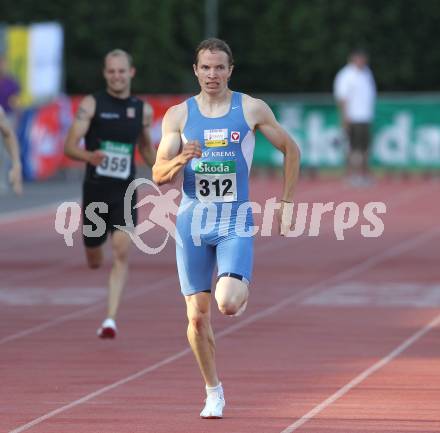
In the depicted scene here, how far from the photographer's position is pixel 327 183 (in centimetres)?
3394

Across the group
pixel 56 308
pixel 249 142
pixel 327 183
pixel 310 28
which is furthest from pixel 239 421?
pixel 310 28

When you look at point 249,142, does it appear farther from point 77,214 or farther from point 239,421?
point 77,214

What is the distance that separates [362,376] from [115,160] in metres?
3.34

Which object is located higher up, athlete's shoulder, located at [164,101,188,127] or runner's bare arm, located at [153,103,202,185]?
athlete's shoulder, located at [164,101,188,127]

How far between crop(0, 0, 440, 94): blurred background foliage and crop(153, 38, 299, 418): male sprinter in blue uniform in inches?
1533

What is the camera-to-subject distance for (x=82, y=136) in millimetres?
13734

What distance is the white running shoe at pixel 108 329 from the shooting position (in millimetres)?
13211

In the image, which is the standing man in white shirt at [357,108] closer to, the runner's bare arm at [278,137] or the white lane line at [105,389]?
the white lane line at [105,389]

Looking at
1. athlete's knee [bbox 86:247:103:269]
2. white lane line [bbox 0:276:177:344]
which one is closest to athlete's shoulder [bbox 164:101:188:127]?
white lane line [bbox 0:276:177:344]

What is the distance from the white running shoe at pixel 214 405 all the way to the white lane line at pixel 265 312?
2.85ft

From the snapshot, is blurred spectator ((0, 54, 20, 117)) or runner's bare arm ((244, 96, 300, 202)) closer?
runner's bare arm ((244, 96, 300, 202))

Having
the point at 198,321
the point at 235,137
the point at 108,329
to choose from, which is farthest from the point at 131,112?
the point at 198,321

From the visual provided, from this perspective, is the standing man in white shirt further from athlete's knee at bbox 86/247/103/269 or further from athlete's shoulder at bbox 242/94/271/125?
athlete's shoulder at bbox 242/94/271/125

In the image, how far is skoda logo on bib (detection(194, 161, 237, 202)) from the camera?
9570mm
